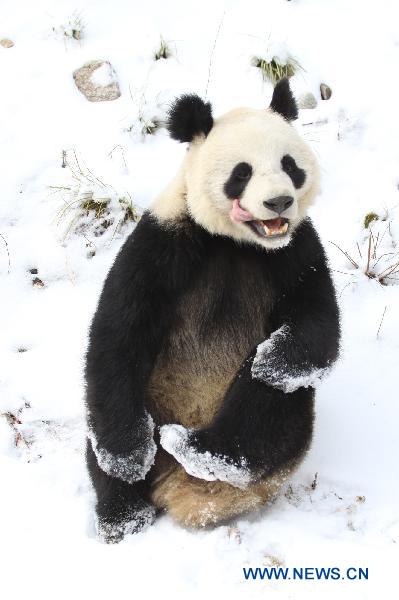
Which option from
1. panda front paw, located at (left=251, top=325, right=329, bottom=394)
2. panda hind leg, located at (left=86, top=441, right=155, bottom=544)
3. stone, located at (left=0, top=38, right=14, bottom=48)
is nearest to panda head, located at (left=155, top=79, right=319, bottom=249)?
panda front paw, located at (left=251, top=325, right=329, bottom=394)

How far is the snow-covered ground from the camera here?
11.7 ft

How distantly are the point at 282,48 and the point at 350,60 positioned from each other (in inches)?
27.2

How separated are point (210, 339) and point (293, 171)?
3.15 ft

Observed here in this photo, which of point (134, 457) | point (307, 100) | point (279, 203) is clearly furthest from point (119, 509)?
point (307, 100)

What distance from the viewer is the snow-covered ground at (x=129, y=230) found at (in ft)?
11.7

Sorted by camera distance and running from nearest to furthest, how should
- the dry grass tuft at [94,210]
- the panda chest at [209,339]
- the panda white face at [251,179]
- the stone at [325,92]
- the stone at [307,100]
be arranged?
1. the panda white face at [251,179]
2. the panda chest at [209,339]
3. the dry grass tuft at [94,210]
4. the stone at [307,100]
5. the stone at [325,92]

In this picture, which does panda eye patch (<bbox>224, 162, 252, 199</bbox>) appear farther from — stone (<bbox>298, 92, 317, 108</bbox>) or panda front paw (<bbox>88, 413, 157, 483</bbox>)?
stone (<bbox>298, 92, 317, 108</bbox>)

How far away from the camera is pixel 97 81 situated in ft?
24.2

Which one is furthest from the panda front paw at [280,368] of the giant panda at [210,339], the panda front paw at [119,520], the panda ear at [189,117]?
the panda ear at [189,117]

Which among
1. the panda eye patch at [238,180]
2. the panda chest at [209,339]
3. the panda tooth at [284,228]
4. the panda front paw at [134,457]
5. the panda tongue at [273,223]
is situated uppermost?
the panda eye patch at [238,180]

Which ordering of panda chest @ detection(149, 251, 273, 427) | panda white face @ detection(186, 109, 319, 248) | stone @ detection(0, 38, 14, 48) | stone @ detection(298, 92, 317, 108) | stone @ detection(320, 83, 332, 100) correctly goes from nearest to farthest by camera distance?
1. panda white face @ detection(186, 109, 319, 248)
2. panda chest @ detection(149, 251, 273, 427)
3. stone @ detection(298, 92, 317, 108)
4. stone @ detection(320, 83, 332, 100)
5. stone @ detection(0, 38, 14, 48)

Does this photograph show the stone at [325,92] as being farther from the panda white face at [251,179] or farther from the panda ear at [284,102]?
the panda white face at [251,179]

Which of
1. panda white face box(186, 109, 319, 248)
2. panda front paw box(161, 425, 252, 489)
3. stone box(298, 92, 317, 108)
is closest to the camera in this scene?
panda white face box(186, 109, 319, 248)

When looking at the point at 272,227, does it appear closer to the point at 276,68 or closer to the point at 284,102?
the point at 284,102
